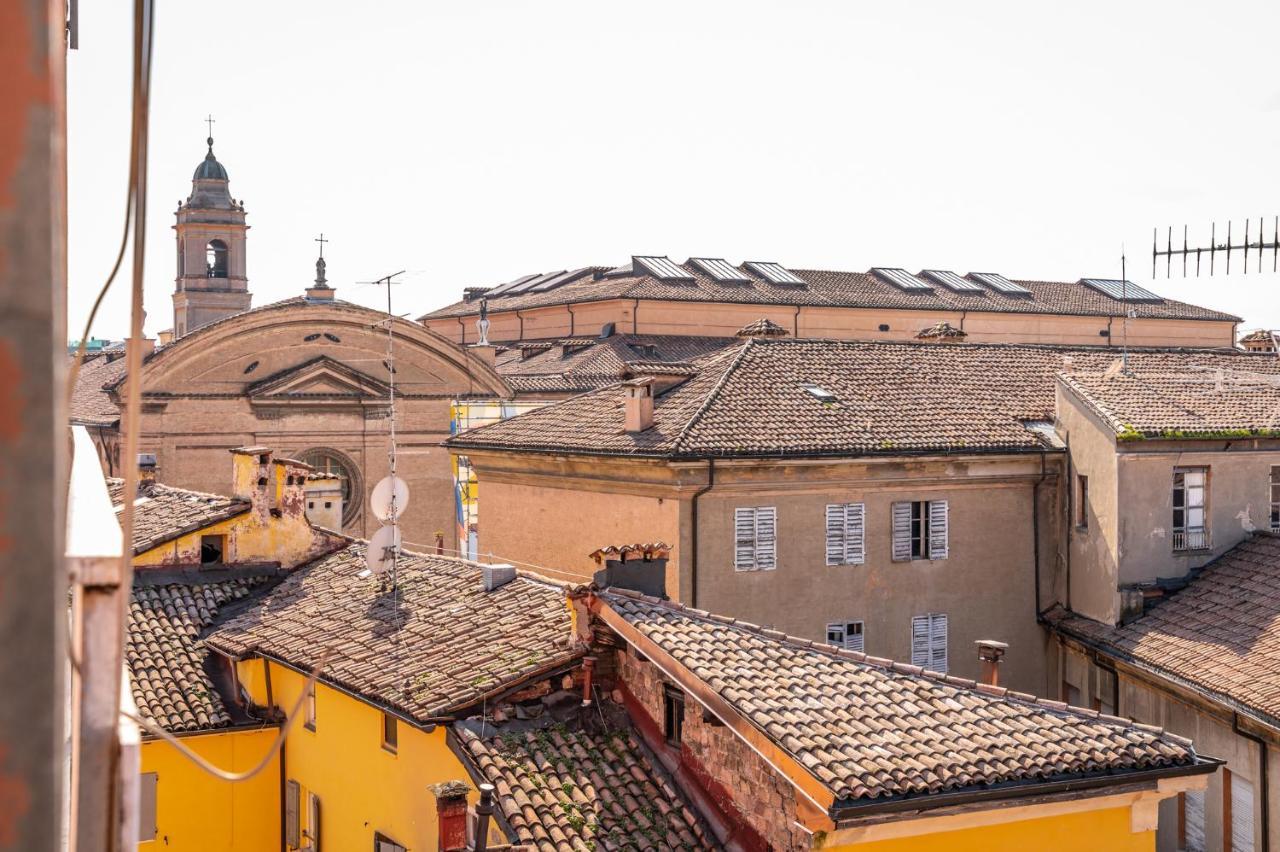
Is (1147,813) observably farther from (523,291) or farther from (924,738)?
(523,291)

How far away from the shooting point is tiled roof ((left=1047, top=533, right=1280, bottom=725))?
17.6 meters

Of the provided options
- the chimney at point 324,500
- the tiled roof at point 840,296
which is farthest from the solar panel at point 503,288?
the chimney at point 324,500

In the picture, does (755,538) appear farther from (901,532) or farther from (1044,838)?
(1044,838)

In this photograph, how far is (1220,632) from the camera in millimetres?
19688

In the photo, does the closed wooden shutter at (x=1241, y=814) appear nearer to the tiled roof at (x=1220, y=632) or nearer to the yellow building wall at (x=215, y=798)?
the tiled roof at (x=1220, y=632)

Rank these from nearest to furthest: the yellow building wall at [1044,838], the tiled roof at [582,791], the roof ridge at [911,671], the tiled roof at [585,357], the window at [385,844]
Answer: the yellow building wall at [1044,838], the tiled roof at [582,791], the roof ridge at [911,671], the window at [385,844], the tiled roof at [585,357]

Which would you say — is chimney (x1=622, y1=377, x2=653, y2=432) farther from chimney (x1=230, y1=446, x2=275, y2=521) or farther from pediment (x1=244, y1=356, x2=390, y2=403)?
pediment (x1=244, y1=356, x2=390, y2=403)

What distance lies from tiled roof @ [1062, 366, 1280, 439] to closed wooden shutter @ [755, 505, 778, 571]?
560cm

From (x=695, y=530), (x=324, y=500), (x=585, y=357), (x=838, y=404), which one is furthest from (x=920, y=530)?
(x=585, y=357)

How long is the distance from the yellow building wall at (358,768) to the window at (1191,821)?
10.7 meters

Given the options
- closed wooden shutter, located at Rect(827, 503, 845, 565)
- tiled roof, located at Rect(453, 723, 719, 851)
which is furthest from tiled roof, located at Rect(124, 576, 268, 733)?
closed wooden shutter, located at Rect(827, 503, 845, 565)

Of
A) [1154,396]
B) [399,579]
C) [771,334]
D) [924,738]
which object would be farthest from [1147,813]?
[771,334]

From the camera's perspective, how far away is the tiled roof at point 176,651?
15.8 meters

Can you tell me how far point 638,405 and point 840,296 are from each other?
32.7m
